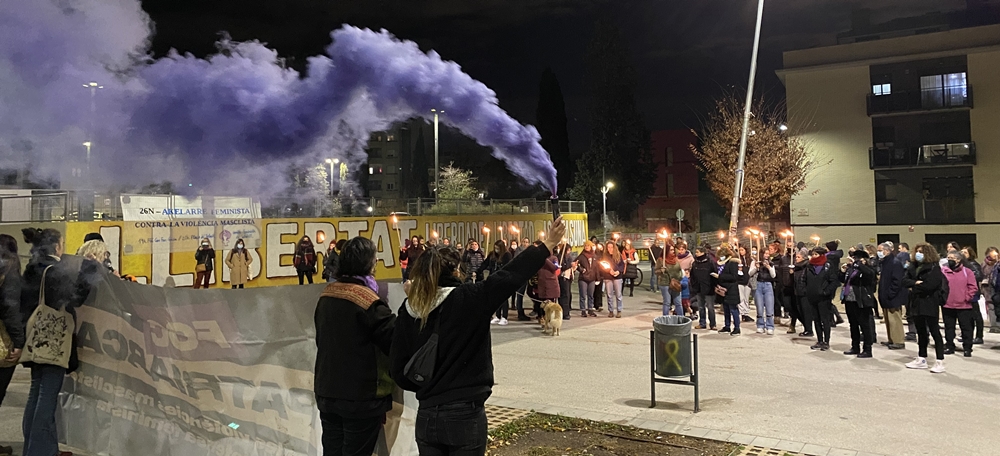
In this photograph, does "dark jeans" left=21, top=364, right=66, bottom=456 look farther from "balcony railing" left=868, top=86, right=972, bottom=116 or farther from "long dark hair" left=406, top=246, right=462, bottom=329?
"balcony railing" left=868, top=86, right=972, bottom=116

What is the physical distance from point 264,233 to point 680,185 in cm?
4901

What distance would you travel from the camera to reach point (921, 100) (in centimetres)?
3372

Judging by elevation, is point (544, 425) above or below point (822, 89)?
below

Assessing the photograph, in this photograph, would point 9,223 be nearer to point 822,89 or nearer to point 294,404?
point 294,404

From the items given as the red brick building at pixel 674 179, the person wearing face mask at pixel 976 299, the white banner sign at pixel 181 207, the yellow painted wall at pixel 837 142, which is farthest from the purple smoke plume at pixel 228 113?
the red brick building at pixel 674 179

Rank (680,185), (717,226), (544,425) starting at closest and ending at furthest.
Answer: (544,425), (717,226), (680,185)

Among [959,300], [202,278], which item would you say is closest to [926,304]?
[959,300]

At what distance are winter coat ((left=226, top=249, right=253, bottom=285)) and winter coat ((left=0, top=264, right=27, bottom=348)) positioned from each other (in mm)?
12169

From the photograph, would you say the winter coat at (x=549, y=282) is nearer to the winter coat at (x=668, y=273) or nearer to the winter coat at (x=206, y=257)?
the winter coat at (x=668, y=273)

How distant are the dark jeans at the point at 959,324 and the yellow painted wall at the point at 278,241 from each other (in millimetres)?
9527

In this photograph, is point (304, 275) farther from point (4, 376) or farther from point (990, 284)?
point (990, 284)

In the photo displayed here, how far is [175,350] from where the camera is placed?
17.0 ft

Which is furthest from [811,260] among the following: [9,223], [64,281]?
[9,223]

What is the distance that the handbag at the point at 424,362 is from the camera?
3.17m
